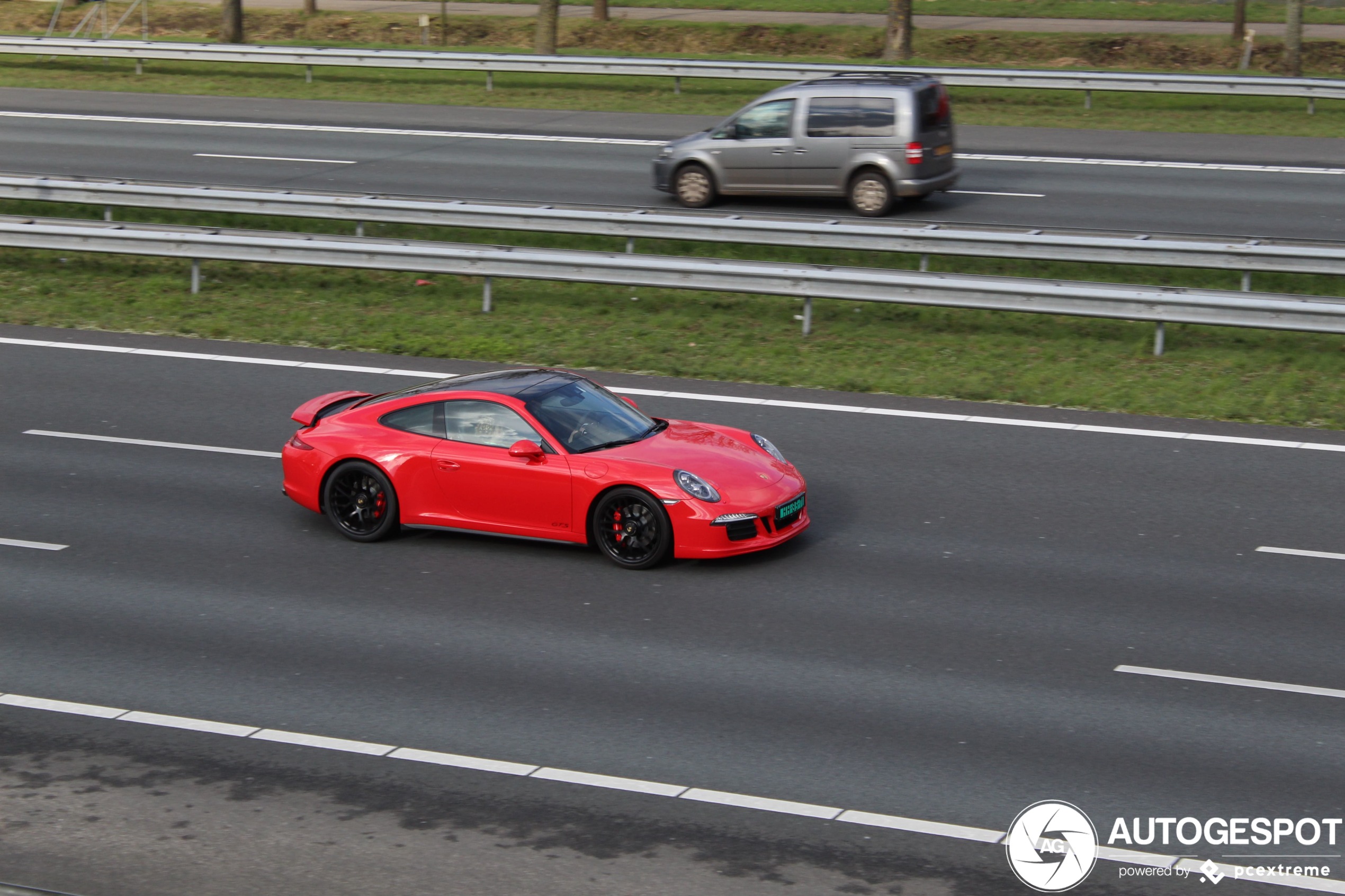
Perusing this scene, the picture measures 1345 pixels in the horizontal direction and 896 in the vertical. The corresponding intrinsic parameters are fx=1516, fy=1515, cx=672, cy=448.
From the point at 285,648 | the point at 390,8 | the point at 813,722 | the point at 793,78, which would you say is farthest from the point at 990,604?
the point at 390,8

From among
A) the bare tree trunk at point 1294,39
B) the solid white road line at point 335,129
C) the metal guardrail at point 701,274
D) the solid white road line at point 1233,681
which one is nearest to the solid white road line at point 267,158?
the solid white road line at point 335,129

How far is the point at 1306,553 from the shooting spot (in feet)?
35.2

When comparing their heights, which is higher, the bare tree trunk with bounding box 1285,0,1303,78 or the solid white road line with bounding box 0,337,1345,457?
the bare tree trunk with bounding box 1285,0,1303,78

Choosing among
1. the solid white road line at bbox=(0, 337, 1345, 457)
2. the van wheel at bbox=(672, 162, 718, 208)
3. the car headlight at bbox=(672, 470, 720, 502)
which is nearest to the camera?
the car headlight at bbox=(672, 470, 720, 502)

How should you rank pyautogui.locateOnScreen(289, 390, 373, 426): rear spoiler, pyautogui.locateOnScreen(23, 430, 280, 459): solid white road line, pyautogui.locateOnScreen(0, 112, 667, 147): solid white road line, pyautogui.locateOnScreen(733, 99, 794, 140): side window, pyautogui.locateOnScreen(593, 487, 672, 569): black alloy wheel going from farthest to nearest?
pyautogui.locateOnScreen(0, 112, 667, 147): solid white road line → pyautogui.locateOnScreen(733, 99, 794, 140): side window → pyautogui.locateOnScreen(23, 430, 280, 459): solid white road line → pyautogui.locateOnScreen(289, 390, 373, 426): rear spoiler → pyautogui.locateOnScreen(593, 487, 672, 569): black alloy wheel

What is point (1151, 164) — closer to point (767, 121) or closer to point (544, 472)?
point (767, 121)

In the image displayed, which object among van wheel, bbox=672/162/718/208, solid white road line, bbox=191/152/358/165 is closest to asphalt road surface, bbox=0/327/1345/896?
van wheel, bbox=672/162/718/208

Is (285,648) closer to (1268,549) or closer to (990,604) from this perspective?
(990,604)

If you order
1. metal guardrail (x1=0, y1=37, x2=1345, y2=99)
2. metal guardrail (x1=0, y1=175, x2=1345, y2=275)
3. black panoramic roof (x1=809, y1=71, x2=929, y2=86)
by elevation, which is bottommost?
metal guardrail (x1=0, y1=175, x2=1345, y2=275)

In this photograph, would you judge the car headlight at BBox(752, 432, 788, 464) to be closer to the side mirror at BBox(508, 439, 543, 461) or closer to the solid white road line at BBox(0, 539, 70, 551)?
the side mirror at BBox(508, 439, 543, 461)

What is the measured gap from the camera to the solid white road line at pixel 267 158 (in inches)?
990

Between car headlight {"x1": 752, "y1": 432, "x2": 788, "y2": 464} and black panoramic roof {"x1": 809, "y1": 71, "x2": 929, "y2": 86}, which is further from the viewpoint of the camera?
black panoramic roof {"x1": 809, "y1": 71, "x2": 929, "y2": 86}

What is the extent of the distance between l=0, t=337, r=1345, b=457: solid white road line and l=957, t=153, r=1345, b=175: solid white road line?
11.9m

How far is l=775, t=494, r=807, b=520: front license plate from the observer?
10445 mm
